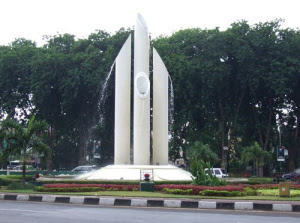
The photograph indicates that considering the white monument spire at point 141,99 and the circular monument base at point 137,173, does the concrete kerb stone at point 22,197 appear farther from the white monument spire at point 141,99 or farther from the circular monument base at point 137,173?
the white monument spire at point 141,99

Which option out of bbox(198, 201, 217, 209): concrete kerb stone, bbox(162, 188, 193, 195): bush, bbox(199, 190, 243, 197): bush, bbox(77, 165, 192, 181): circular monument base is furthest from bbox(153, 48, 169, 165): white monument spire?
bbox(198, 201, 217, 209): concrete kerb stone

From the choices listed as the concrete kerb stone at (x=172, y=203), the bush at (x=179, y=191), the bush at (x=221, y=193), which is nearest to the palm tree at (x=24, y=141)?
the bush at (x=179, y=191)

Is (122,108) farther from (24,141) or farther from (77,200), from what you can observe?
(77,200)

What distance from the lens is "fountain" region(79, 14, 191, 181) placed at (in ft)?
92.4

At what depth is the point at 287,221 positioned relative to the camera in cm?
1182

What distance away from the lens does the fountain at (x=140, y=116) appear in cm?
2816

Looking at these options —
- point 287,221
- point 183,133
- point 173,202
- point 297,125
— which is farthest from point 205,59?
point 287,221

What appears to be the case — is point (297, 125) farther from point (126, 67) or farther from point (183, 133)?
point (126, 67)

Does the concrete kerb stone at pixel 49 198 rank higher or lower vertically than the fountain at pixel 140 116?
lower

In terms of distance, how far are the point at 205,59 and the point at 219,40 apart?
6.81 ft

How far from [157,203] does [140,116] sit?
13.6m

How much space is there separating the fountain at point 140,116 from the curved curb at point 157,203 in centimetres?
894

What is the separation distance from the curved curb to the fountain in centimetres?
894

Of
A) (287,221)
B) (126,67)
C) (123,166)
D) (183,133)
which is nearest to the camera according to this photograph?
(287,221)
